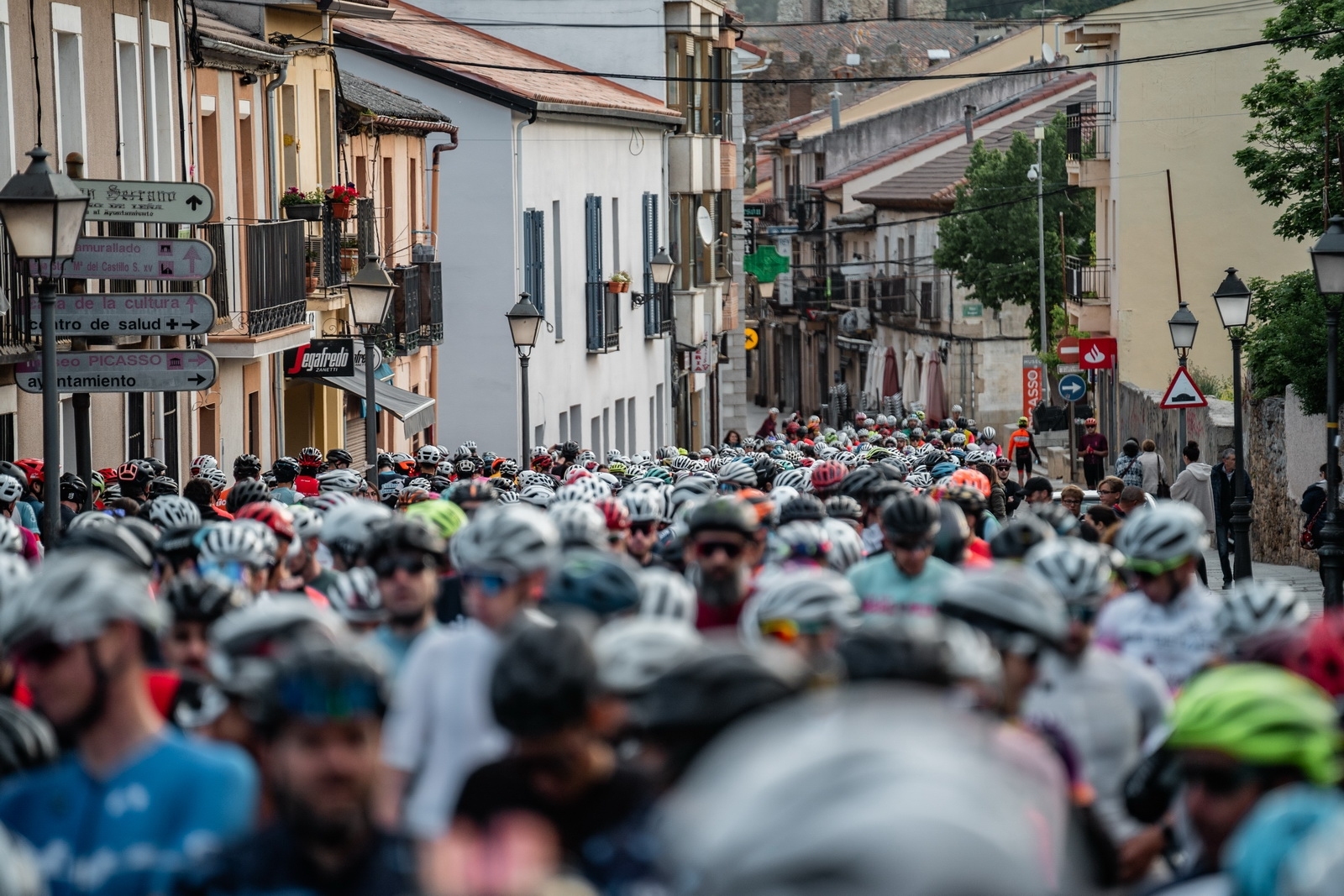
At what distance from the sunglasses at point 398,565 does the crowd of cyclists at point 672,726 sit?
0.03ft

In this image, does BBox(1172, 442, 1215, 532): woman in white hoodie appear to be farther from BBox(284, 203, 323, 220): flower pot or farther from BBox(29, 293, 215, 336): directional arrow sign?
BBox(29, 293, 215, 336): directional arrow sign

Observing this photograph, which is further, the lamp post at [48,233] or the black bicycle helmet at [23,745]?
the lamp post at [48,233]

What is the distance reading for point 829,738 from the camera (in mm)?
2311

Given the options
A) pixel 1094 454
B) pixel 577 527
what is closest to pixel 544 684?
pixel 577 527

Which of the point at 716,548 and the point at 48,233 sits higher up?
the point at 48,233

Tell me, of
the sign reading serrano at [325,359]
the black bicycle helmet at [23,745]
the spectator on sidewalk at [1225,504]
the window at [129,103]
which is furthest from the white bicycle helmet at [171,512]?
the sign reading serrano at [325,359]

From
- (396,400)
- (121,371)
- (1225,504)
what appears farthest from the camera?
(396,400)

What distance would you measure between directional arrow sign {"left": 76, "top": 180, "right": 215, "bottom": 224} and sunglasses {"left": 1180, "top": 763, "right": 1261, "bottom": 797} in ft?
34.8

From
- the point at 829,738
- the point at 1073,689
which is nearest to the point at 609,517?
the point at 1073,689

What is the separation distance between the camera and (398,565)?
21.3 feet

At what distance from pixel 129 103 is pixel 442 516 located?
1474 centimetres

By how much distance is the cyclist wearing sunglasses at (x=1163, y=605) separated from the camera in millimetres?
6801

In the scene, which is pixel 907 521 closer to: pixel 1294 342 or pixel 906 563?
pixel 906 563

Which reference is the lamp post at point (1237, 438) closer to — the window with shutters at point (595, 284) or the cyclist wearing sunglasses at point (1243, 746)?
the cyclist wearing sunglasses at point (1243, 746)
